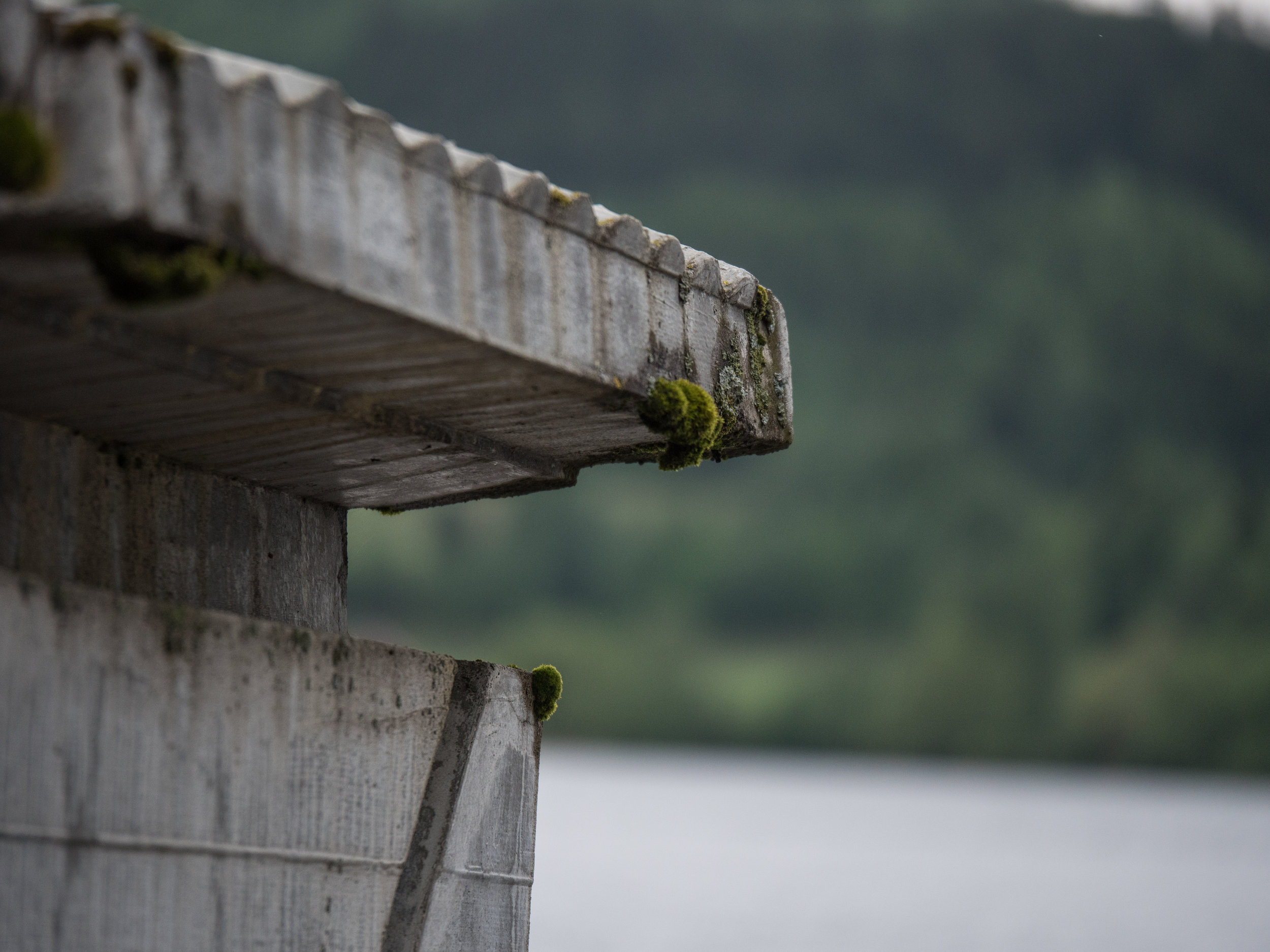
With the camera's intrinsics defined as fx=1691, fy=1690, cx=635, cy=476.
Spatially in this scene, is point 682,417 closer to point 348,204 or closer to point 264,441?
point 264,441

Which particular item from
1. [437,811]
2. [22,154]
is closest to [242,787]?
[437,811]

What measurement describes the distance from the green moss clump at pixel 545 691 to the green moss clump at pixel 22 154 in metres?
2.79

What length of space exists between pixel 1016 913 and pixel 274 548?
68988mm

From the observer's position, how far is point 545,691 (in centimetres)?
578

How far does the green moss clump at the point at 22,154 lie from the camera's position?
129 inches

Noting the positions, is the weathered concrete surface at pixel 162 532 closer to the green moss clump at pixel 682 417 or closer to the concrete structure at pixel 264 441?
the concrete structure at pixel 264 441

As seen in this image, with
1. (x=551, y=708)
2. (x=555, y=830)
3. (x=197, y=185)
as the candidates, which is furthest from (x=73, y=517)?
(x=555, y=830)

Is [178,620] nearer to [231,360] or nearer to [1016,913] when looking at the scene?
[231,360]

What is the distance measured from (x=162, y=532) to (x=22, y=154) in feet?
5.82

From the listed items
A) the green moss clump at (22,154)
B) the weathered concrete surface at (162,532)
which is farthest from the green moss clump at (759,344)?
the green moss clump at (22,154)

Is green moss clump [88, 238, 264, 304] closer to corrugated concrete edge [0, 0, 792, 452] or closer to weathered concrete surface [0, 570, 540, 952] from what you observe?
corrugated concrete edge [0, 0, 792, 452]

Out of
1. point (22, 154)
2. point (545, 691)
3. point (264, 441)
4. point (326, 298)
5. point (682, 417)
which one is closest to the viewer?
point (22, 154)

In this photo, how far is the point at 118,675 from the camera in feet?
13.6

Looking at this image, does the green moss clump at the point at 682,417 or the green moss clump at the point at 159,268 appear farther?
the green moss clump at the point at 682,417
